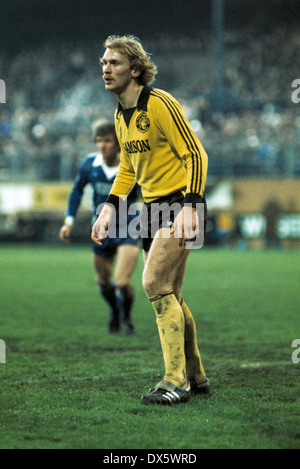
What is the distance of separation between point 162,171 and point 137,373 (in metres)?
1.77

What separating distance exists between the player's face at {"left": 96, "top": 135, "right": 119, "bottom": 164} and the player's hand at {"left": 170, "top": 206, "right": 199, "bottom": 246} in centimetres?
333

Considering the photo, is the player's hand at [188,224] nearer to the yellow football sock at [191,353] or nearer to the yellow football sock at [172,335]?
the yellow football sock at [172,335]

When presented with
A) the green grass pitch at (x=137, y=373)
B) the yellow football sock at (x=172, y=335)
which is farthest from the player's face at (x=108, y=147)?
the yellow football sock at (x=172, y=335)

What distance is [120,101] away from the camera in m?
4.46

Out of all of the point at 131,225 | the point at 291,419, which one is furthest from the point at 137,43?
the point at 131,225

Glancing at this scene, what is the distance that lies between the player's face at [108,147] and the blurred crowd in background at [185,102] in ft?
51.0

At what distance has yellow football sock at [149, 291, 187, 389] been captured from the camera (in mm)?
4297

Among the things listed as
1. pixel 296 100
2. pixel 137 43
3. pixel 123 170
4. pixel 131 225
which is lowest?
pixel 131 225

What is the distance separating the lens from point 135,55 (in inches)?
172

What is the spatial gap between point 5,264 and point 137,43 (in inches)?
528

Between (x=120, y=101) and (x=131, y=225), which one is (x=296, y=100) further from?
(x=120, y=101)

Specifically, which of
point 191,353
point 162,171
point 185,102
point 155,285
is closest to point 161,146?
point 162,171

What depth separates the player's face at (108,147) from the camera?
7201mm
